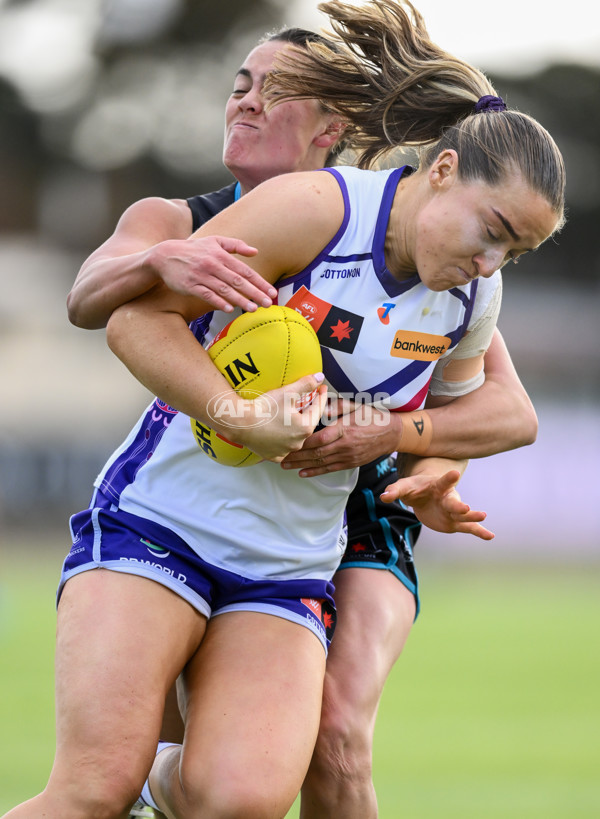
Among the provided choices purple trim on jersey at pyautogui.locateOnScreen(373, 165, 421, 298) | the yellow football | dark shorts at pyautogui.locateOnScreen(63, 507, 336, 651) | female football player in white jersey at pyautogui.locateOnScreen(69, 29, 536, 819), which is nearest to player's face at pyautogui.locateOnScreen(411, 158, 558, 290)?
purple trim on jersey at pyautogui.locateOnScreen(373, 165, 421, 298)

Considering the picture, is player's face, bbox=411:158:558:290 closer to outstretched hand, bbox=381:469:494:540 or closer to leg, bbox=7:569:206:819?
outstretched hand, bbox=381:469:494:540

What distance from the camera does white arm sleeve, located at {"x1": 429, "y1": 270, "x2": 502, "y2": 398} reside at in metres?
3.69

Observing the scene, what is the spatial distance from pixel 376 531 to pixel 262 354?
123cm

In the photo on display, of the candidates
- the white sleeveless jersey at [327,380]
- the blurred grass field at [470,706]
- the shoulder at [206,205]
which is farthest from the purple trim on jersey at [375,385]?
the blurred grass field at [470,706]

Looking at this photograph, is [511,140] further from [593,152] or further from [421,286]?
[593,152]

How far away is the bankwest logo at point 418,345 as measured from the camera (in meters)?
3.49

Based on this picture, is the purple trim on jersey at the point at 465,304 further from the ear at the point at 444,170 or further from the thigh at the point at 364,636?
the thigh at the point at 364,636

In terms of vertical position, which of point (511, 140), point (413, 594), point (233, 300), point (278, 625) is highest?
point (511, 140)

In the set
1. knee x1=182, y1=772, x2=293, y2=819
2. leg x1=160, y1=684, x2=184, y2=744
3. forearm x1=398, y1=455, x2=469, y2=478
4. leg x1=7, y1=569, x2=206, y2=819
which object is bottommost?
leg x1=160, y1=684, x2=184, y2=744

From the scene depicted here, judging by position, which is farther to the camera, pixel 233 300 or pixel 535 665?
pixel 535 665

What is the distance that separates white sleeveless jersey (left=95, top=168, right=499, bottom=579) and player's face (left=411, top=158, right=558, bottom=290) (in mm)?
158

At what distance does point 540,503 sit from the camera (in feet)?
66.5

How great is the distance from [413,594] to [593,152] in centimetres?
3659

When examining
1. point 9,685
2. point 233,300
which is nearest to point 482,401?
point 233,300
